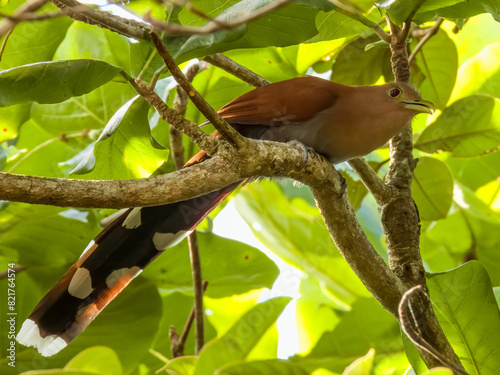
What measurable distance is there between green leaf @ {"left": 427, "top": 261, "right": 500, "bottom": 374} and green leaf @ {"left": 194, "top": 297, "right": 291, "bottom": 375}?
1.75 ft

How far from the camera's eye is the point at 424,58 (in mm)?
2775

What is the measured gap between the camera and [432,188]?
102 inches

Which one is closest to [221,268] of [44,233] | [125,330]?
[125,330]

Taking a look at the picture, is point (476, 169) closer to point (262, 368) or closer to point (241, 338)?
point (241, 338)

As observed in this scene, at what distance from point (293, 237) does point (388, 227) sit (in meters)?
0.60

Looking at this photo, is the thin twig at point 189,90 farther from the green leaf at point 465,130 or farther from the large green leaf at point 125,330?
the green leaf at point 465,130

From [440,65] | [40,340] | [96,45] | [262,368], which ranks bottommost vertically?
[262,368]

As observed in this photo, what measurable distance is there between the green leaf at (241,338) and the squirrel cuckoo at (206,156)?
41cm

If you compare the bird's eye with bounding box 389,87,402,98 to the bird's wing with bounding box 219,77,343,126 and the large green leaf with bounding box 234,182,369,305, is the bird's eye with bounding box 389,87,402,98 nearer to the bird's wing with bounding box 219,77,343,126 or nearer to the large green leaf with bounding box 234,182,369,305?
the bird's wing with bounding box 219,77,343,126

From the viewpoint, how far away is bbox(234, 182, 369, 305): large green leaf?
2680mm

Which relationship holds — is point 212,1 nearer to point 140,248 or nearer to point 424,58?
point 140,248

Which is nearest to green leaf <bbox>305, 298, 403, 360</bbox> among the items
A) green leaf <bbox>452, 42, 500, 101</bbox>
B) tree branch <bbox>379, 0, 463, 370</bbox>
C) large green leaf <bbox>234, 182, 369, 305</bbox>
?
large green leaf <bbox>234, 182, 369, 305</bbox>

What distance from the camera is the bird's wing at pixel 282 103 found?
232 centimetres

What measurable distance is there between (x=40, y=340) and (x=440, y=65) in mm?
2051
